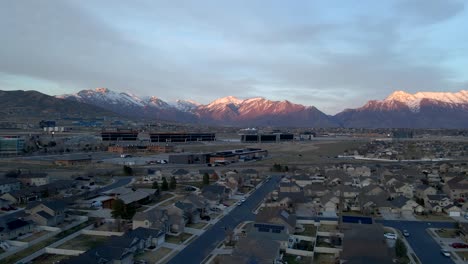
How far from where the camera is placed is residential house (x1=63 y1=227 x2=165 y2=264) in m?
12.1

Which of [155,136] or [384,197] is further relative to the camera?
[155,136]

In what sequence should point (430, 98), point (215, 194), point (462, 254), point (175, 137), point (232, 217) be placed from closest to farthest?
point (462, 254), point (232, 217), point (215, 194), point (175, 137), point (430, 98)

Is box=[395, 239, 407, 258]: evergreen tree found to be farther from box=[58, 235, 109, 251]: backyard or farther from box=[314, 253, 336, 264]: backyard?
box=[58, 235, 109, 251]: backyard

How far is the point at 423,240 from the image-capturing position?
51.4 feet

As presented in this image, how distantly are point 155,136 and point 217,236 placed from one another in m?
49.1

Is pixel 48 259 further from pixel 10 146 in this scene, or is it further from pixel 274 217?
pixel 10 146

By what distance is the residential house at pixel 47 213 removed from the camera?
661 inches

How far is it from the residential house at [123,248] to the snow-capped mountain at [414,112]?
525 feet

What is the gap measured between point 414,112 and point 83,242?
18056 cm

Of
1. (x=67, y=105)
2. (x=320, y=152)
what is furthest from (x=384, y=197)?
(x=67, y=105)

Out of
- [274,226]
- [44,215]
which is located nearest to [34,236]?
[44,215]

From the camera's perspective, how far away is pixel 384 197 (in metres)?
21.4

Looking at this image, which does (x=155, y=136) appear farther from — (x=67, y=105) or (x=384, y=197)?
(x=67, y=105)

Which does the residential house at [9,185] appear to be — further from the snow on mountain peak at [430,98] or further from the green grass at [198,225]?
the snow on mountain peak at [430,98]
